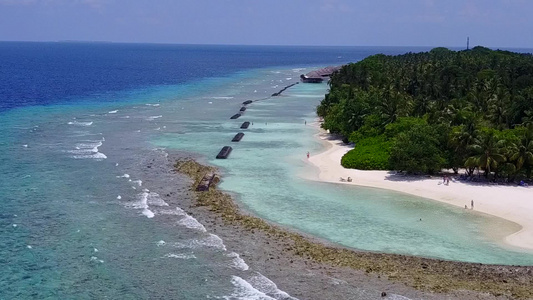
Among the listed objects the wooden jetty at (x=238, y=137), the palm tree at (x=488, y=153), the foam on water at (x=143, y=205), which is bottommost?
the foam on water at (x=143, y=205)

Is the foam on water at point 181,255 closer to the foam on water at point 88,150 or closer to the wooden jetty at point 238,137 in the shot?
the foam on water at point 88,150

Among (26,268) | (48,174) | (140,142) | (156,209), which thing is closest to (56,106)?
(140,142)

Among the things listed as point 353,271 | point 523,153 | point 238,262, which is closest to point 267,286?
point 238,262

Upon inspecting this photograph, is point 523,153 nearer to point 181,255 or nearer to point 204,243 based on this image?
point 204,243

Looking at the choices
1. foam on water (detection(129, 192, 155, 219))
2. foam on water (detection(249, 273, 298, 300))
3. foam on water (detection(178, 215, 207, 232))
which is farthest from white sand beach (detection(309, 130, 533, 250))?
foam on water (detection(249, 273, 298, 300))

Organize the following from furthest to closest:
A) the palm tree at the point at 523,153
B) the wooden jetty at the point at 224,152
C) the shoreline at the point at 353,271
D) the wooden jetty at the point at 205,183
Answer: the wooden jetty at the point at 224,152, the palm tree at the point at 523,153, the wooden jetty at the point at 205,183, the shoreline at the point at 353,271

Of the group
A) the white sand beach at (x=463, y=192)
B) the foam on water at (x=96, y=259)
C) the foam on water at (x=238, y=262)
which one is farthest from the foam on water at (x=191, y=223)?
the white sand beach at (x=463, y=192)
